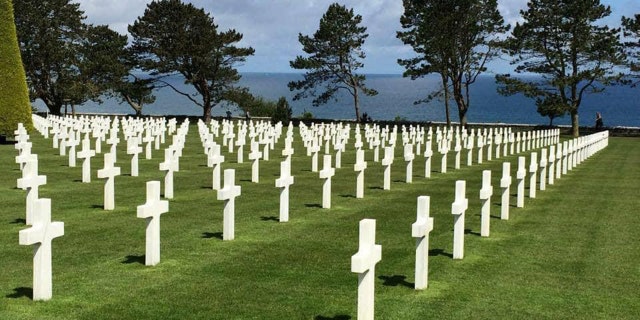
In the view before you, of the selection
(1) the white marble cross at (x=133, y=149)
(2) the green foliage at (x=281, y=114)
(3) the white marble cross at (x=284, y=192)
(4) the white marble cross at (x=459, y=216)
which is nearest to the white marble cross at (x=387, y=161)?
(3) the white marble cross at (x=284, y=192)

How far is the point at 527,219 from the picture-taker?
12641 millimetres

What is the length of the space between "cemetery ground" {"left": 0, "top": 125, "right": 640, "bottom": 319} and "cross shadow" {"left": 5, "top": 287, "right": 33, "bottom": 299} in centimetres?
1

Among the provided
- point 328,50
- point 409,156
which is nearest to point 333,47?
point 328,50

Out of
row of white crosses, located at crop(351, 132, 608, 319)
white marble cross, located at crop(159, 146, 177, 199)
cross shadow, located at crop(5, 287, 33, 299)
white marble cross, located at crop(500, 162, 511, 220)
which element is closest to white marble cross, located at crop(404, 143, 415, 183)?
white marble cross, located at crop(500, 162, 511, 220)

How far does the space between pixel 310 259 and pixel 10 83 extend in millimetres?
22879

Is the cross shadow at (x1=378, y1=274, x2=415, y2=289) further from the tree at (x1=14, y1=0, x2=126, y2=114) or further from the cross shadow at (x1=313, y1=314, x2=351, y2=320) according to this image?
the tree at (x1=14, y1=0, x2=126, y2=114)

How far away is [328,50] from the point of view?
57.5 meters

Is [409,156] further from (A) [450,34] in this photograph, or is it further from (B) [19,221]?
(A) [450,34]

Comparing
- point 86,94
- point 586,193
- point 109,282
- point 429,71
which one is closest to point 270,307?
point 109,282

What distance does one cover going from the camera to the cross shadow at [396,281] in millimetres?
7910

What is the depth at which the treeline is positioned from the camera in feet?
158

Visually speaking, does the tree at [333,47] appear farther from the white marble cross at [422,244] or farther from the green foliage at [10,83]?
the white marble cross at [422,244]

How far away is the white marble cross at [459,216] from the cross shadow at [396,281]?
46.5 inches

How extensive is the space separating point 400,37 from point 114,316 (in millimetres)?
46655
